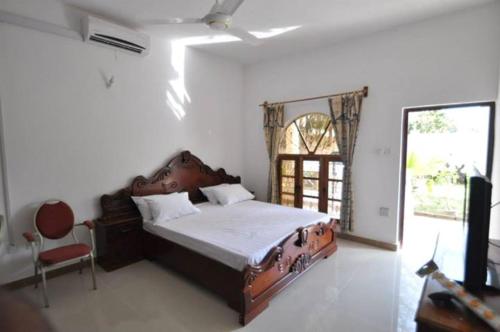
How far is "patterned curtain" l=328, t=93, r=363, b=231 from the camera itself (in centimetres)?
360

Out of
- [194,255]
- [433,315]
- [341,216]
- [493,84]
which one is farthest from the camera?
[341,216]

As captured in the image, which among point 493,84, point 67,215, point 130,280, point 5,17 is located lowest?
point 130,280

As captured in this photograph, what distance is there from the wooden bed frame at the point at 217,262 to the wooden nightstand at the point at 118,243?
0.07m

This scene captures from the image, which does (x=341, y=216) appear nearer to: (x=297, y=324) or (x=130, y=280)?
(x=297, y=324)

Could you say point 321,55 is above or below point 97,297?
above

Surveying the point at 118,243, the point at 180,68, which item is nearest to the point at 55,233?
the point at 118,243

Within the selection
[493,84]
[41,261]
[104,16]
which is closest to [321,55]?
[493,84]

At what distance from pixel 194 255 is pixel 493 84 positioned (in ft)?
12.2

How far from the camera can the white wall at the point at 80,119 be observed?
253 cm

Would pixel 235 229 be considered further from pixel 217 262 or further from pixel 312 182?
pixel 312 182

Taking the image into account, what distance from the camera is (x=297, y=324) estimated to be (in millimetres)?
2043

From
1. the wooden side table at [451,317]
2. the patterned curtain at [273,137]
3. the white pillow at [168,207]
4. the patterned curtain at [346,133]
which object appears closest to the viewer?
the wooden side table at [451,317]

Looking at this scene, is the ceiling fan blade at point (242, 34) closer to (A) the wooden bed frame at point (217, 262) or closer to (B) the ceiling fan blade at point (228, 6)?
(B) the ceiling fan blade at point (228, 6)

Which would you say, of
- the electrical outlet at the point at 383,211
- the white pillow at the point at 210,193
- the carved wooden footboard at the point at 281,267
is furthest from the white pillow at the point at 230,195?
the electrical outlet at the point at 383,211
